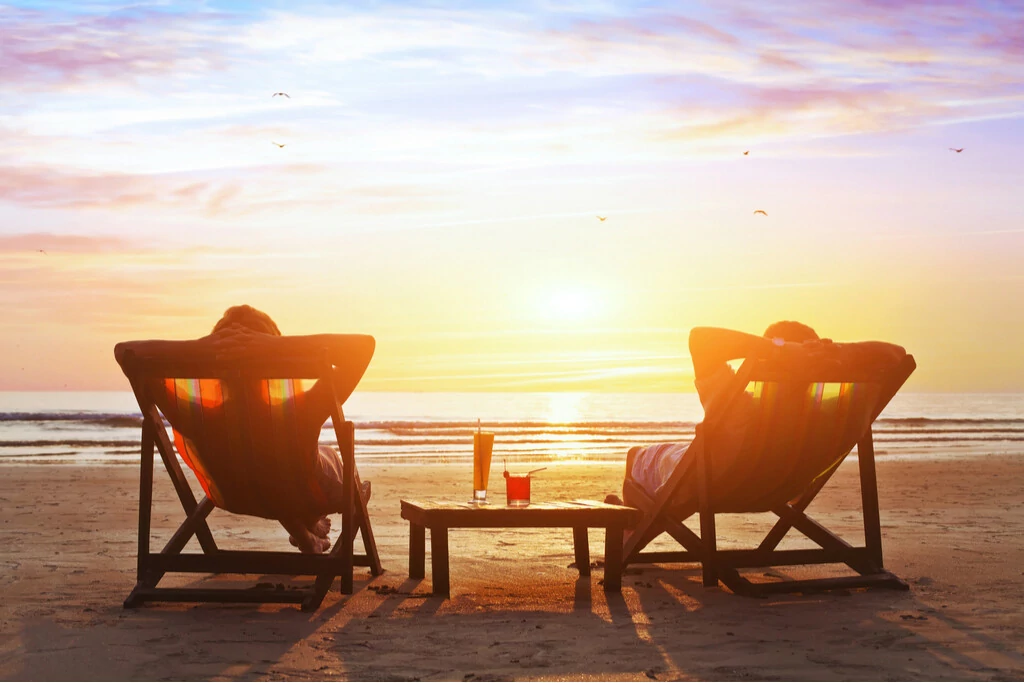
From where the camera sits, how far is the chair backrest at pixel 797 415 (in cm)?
541

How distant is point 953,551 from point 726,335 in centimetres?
287

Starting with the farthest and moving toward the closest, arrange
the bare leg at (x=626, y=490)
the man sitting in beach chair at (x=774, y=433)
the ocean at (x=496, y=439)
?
1. the ocean at (x=496, y=439)
2. the bare leg at (x=626, y=490)
3. the man sitting in beach chair at (x=774, y=433)

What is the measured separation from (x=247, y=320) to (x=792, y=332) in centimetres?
294

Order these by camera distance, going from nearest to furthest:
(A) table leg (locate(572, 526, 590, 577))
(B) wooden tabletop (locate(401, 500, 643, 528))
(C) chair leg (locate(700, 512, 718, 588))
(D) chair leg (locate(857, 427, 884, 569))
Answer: (B) wooden tabletop (locate(401, 500, 643, 528)) → (C) chair leg (locate(700, 512, 718, 588)) → (D) chair leg (locate(857, 427, 884, 569)) → (A) table leg (locate(572, 526, 590, 577))


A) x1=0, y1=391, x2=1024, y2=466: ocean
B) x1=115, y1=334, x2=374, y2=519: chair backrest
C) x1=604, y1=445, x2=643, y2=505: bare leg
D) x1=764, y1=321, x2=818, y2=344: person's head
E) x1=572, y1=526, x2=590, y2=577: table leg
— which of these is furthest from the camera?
x1=0, y1=391, x2=1024, y2=466: ocean

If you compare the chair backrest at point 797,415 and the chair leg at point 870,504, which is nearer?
the chair backrest at point 797,415

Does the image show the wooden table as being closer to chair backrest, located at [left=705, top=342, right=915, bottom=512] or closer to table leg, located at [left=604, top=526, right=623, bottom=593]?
table leg, located at [left=604, top=526, right=623, bottom=593]

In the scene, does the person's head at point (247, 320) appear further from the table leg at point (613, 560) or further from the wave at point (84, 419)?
the wave at point (84, 419)

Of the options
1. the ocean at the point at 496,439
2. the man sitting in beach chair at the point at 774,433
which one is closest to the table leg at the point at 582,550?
the man sitting in beach chair at the point at 774,433

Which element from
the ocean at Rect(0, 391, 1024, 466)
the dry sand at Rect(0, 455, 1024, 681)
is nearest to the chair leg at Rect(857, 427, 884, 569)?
the dry sand at Rect(0, 455, 1024, 681)

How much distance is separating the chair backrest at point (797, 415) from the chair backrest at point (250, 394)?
201 cm

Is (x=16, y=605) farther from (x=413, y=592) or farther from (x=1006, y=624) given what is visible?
(x=1006, y=624)

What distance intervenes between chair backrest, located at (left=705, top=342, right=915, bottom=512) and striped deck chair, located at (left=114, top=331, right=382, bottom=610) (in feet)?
6.54

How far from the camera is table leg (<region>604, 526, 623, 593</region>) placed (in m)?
5.57
